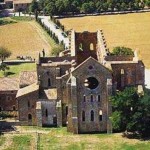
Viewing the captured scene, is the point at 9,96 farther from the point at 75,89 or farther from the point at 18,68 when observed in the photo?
the point at 18,68

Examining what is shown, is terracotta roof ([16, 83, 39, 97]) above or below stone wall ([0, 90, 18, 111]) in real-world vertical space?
above

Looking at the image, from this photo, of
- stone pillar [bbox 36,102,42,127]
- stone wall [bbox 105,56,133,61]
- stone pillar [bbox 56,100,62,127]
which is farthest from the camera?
stone wall [bbox 105,56,133,61]

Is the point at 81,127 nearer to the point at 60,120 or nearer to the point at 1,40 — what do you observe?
the point at 60,120

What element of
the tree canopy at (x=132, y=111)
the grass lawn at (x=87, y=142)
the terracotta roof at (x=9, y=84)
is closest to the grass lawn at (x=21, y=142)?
the grass lawn at (x=87, y=142)

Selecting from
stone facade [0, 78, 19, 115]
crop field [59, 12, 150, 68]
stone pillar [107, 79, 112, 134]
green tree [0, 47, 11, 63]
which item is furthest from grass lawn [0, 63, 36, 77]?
stone pillar [107, 79, 112, 134]

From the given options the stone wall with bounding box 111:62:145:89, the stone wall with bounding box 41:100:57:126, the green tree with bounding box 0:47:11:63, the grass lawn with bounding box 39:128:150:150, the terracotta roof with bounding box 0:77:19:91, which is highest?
the green tree with bounding box 0:47:11:63

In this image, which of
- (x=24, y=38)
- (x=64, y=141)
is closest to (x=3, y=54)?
(x=24, y=38)

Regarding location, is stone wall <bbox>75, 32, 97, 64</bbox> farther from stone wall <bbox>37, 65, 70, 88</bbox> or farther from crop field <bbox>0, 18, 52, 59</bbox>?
crop field <bbox>0, 18, 52, 59</bbox>

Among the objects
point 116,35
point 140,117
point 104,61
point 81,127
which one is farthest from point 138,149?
point 116,35
